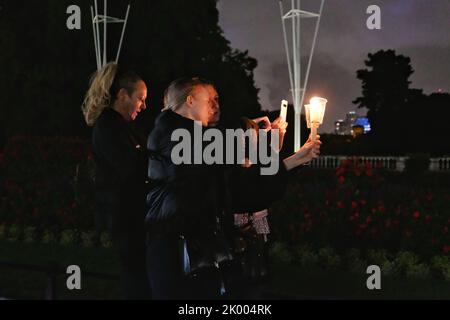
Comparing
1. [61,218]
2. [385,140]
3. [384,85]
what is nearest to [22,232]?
[61,218]

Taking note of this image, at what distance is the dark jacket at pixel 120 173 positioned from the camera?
3.69 m

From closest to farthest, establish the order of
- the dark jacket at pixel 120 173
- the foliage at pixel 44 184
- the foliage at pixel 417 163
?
the dark jacket at pixel 120 173 < the foliage at pixel 44 184 < the foliage at pixel 417 163

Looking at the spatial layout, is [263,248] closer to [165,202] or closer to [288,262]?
[165,202]

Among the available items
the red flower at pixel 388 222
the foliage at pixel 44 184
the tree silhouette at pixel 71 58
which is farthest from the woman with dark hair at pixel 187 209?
the tree silhouette at pixel 71 58

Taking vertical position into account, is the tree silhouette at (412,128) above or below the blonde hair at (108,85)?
above

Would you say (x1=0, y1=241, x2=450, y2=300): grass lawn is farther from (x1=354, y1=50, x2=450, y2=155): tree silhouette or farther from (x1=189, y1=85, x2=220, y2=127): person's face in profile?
(x1=354, y1=50, x2=450, y2=155): tree silhouette

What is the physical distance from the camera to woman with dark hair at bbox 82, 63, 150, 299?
370 centimetres

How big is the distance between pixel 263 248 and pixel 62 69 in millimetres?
20992

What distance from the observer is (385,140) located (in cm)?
4072

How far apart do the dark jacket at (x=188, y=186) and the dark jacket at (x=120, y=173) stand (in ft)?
0.64

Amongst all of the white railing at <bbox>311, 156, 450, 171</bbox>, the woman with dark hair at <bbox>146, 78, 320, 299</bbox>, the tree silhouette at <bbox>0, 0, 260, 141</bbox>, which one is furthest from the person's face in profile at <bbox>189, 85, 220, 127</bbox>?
the white railing at <bbox>311, 156, 450, 171</bbox>

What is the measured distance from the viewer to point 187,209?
3.36 meters

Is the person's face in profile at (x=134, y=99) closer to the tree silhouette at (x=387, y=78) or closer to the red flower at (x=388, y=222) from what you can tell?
the red flower at (x=388, y=222)
